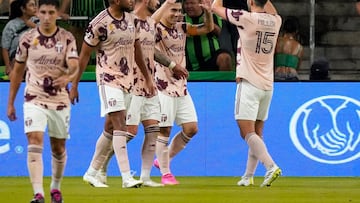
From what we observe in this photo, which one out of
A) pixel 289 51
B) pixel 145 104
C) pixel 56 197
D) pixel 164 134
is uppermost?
pixel 289 51

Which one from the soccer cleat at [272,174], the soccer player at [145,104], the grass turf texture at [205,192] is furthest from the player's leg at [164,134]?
the soccer cleat at [272,174]

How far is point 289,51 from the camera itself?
20453 mm

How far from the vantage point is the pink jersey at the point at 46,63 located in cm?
1280

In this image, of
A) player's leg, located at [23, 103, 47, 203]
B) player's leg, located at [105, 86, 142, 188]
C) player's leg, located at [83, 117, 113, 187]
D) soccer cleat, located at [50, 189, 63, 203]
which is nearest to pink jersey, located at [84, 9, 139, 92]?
player's leg, located at [105, 86, 142, 188]

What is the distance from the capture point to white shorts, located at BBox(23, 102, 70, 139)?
504 inches

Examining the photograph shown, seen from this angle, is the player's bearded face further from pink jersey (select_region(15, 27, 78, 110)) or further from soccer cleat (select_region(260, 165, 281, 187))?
pink jersey (select_region(15, 27, 78, 110))

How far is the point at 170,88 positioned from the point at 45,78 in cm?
467

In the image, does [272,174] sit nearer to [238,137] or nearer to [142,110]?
[142,110]

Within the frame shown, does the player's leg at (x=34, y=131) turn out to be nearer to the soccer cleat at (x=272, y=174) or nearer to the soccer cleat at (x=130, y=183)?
the soccer cleat at (x=130, y=183)

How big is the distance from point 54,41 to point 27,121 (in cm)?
84

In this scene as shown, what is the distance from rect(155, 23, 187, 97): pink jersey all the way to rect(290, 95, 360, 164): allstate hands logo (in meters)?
2.96

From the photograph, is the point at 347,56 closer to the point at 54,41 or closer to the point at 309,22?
the point at 309,22

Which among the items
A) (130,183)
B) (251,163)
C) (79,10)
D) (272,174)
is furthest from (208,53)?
(130,183)

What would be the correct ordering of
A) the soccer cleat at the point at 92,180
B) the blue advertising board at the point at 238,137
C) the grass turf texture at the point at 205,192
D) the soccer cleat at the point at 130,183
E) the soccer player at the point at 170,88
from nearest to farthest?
the grass turf texture at the point at 205,192 → the soccer cleat at the point at 130,183 → the soccer cleat at the point at 92,180 → the soccer player at the point at 170,88 → the blue advertising board at the point at 238,137
